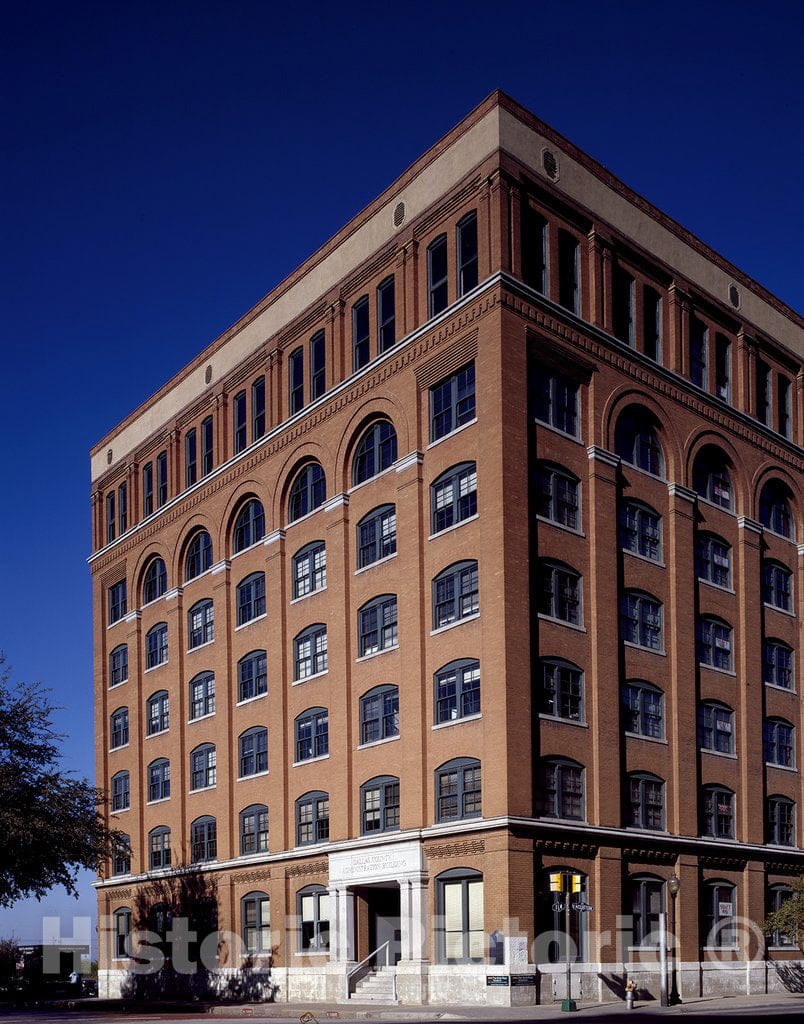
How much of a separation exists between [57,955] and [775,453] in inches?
1855

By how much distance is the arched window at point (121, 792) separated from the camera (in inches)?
2495

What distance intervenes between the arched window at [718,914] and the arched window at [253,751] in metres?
17.5

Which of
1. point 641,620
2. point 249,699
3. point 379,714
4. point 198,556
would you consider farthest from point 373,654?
point 198,556

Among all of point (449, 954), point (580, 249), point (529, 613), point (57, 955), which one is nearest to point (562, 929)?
point (449, 954)

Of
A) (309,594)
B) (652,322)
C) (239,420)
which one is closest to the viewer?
(652,322)

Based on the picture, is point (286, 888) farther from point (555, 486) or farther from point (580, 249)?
point (580, 249)

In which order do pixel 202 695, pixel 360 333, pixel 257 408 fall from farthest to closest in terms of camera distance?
pixel 202 695, pixel 257 408, pixel 360 333

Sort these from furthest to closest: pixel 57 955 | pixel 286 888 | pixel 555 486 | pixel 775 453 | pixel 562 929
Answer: pixel 57 955 < pixel 775 453 < pixel 286 888 < pixel 555 486 < pixel 562 929

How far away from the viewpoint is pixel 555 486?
140 ft

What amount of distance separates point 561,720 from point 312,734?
11.7m

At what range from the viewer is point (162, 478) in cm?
6366

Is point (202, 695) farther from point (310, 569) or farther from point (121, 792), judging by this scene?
point (310, 569)

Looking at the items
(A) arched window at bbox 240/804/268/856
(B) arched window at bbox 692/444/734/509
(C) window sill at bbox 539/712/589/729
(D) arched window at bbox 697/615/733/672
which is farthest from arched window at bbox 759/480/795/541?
(A) arched window at bbox 240/804/268/856

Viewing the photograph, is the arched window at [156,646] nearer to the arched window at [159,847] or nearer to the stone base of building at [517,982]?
the arched window at [159,847]
